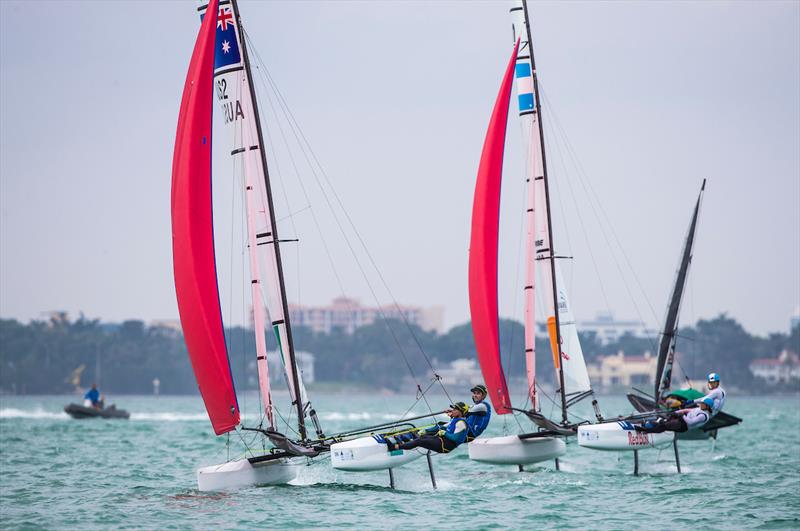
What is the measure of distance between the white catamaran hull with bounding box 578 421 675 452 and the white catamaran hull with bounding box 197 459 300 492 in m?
4.83

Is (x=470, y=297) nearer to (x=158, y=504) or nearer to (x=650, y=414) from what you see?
(x=650, y=414)

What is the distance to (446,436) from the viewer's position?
1892 centimetres

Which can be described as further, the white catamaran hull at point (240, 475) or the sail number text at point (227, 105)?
the sail number text at point (227, 105)

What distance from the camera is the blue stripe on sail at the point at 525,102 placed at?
2347cm

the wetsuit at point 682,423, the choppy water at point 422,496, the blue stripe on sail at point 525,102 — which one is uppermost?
the blue stripe on sail at point 525,102

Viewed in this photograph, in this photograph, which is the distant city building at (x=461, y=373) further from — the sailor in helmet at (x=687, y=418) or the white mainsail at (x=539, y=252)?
the sailor in helmet at (x=687, y=418)

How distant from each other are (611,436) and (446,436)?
3161mm

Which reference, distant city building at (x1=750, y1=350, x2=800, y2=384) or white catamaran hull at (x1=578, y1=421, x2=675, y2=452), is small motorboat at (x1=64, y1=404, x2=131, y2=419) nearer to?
white catamaran hull at (x1=578, y1=421, x2=675, y2=452)

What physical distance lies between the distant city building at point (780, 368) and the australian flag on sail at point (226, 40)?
128 meters

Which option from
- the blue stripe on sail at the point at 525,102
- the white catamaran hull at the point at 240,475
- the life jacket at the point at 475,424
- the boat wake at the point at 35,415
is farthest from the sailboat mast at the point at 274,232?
the boat wake at the point at 35,415

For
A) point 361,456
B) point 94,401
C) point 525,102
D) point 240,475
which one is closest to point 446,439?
point 361,456

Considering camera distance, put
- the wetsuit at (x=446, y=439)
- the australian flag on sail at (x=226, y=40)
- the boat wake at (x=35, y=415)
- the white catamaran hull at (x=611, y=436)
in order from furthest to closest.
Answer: the boat wake at (x=35, y=415) → the white catamaran hull at (x=611, y=436) → the australian flag on sail at (x=226, y=40) → the wetsuit at (x=446, y=439)

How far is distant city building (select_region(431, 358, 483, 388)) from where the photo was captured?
470 ft

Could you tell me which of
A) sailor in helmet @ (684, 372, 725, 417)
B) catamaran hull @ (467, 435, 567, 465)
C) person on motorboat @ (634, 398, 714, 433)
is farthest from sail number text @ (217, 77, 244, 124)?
sailor in helmet @ (684, 372, 725, 417)
